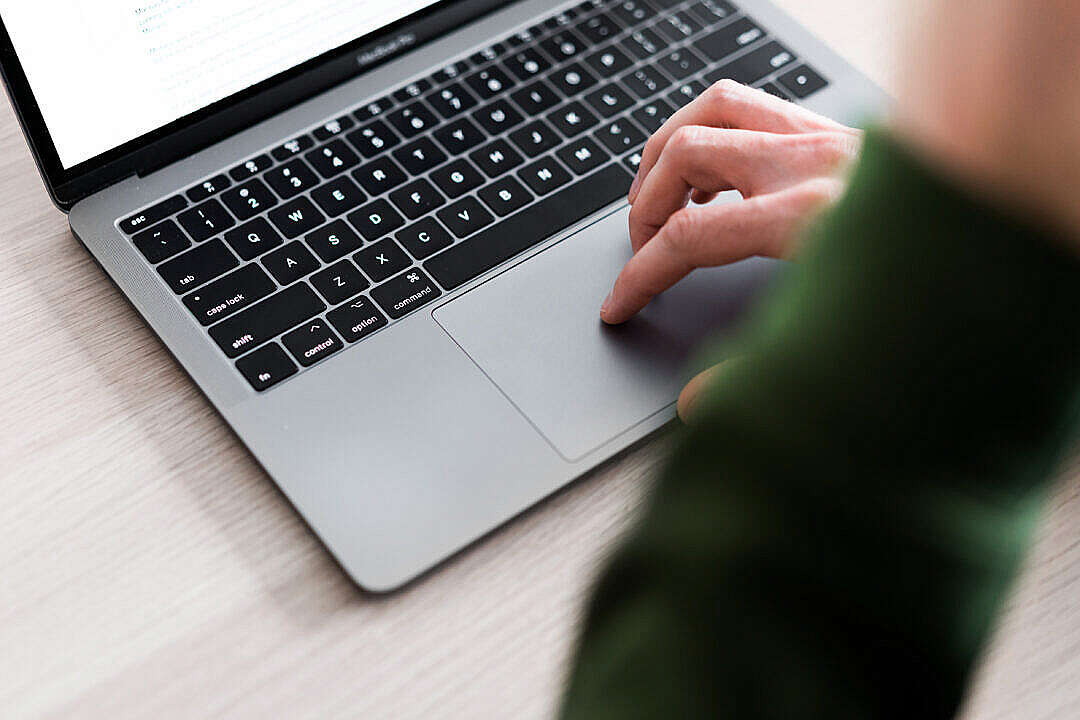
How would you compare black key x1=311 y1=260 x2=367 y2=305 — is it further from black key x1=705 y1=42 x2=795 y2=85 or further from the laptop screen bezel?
black key x1=705 y1=42 x2=795 y2=85

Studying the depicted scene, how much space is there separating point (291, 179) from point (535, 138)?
0.50ft

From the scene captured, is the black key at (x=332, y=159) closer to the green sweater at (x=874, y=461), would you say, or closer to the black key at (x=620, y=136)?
the black key at (x=620, y=136)

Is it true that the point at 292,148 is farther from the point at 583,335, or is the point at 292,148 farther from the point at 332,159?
the point at 583,335

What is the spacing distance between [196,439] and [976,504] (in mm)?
456

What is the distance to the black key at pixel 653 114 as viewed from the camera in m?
0.67

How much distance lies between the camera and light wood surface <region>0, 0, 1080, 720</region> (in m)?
0.46

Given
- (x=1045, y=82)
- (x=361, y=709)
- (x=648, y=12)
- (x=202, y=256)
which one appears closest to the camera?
(x=1045, y=82)

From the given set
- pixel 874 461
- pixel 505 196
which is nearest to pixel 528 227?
pixel 505 196

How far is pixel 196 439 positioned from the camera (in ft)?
1.78

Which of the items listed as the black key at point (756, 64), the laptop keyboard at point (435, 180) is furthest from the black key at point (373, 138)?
the black key at point (756, 64)

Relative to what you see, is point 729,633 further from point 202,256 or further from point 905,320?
point 202,256

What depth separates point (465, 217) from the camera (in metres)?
0.62

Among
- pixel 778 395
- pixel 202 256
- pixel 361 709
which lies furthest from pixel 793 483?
pixel 202 256

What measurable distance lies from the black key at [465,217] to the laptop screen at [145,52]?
138mm
